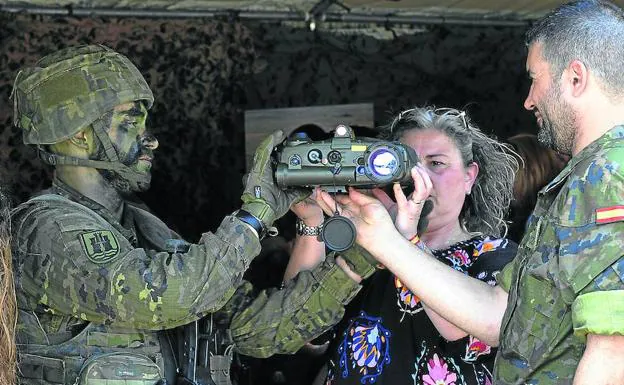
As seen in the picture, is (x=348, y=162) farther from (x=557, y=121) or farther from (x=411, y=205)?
(x=557, y=121)

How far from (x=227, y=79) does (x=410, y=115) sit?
1962 mm

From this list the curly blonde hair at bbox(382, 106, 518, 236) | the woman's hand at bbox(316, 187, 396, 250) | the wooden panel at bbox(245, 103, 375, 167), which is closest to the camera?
the woman's hand at bbox(316, 187, 396, 250)

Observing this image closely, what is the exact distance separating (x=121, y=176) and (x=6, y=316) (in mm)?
506

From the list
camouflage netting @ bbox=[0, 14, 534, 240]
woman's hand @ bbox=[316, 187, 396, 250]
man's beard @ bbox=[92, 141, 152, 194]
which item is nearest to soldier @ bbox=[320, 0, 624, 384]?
woman's hand @ bbox=[316, 187, 396, 250]

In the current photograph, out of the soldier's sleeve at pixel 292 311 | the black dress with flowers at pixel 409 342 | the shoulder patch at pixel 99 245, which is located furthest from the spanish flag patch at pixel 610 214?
the shoulder patch at pixel 99 245

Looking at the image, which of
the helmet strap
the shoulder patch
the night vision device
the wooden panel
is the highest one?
the night vision device

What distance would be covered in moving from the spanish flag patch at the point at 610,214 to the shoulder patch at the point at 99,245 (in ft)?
4.04

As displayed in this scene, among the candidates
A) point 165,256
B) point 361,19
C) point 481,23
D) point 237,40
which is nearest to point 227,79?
point 237,40

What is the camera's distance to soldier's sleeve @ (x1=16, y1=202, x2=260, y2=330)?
2.49 m

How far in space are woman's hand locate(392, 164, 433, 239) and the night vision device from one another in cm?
3

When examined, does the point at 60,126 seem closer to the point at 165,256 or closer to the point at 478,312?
the point at 165,256

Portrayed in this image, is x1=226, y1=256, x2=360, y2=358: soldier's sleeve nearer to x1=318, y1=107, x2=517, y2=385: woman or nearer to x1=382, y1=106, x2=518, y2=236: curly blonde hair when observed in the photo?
x1=318, y1=107, x2=517, y2=385: woman

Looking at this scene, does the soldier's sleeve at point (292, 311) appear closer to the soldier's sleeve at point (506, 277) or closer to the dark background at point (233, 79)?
the soldier's sleeve at point (506, 277)

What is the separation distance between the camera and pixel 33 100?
2791mm
